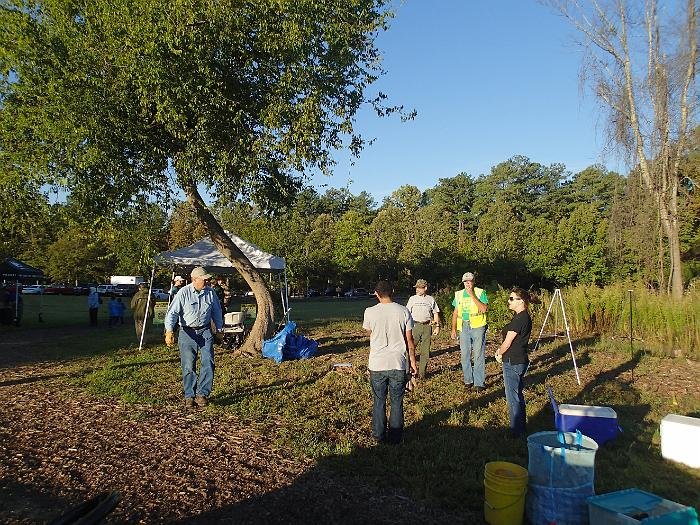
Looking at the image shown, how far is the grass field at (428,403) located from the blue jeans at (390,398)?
20cm

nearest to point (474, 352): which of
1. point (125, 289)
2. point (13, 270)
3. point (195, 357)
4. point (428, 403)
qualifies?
point (428, 403)

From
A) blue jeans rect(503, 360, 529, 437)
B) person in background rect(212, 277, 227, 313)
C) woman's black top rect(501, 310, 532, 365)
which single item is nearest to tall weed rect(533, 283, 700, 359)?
blue jeans rect(503, 360, 529, 437)

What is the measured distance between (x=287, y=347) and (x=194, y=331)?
13.1 feet

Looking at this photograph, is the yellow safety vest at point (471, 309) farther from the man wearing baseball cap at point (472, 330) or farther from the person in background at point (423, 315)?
the person in background at point (423, 315)

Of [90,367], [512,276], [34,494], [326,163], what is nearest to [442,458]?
[34,494]

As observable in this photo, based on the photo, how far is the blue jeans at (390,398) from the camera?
5.44m

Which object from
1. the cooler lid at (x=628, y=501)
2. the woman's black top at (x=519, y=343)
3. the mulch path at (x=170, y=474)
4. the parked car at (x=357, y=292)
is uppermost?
the woman's black top at (x=519, y=343)

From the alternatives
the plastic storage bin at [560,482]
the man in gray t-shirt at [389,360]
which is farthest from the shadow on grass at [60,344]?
the plastic storage bin at [560,482]

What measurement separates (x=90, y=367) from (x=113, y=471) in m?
6.05

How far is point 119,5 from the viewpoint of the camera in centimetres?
891

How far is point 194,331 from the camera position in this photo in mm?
7055

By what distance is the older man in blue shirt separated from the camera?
7.01 meters

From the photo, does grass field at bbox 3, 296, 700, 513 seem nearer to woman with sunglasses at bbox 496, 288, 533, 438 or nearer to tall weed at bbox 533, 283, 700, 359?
woman with sunglasses at bbox 496, 288, 533, 438

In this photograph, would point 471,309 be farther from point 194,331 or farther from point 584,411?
point 194,331
